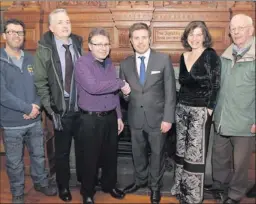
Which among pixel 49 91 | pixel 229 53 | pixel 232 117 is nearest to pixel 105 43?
pixel 49 91

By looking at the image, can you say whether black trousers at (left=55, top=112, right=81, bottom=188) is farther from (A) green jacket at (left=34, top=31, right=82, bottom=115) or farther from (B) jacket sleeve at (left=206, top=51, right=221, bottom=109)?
(B) jacket sleeve at (left=206, top=51, right=221, bottom=109)

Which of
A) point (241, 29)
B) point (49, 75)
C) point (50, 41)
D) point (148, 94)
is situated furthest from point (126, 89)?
point (241, 29)

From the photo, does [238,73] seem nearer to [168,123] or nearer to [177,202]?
[168,123]

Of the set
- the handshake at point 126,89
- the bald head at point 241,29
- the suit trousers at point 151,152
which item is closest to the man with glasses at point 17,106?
the handshake at point 126,89

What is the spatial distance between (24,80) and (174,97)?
4.37 ft

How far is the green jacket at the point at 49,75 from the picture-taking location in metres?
2.61

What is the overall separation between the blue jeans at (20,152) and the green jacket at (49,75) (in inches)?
12.4

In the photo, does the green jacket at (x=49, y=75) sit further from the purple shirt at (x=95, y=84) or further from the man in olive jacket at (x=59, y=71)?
the purple shirt at (x=95, y=84)

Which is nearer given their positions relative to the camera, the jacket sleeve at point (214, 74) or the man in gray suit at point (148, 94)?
the jacket sleeve at point (214, 74)

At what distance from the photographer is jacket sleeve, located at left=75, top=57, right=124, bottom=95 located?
244 centimetres

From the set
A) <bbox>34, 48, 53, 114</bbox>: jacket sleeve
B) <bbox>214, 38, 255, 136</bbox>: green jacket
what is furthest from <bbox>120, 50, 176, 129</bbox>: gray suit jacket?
<bbox>34, 48, 53, 114</bbox>: jacket sleeve

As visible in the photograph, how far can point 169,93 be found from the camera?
103 inches

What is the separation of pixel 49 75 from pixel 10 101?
0.40 metres

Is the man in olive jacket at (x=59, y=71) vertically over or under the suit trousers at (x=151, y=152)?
over
